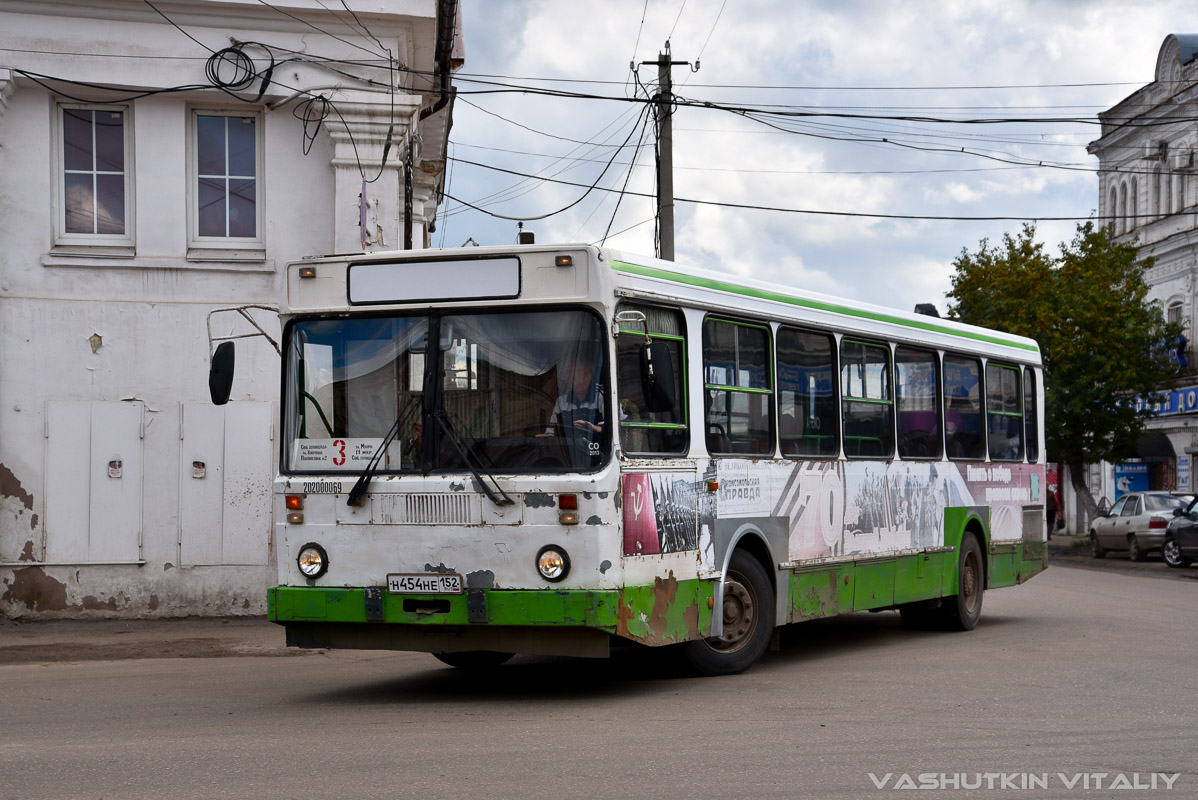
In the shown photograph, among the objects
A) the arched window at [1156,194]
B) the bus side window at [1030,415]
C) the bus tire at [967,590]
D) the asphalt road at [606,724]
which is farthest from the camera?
the arched window at [1156,194]

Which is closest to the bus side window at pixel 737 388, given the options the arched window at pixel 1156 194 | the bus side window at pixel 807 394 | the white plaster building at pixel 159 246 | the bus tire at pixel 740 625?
the bus side window at pixel 807 394

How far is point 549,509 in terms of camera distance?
9398mm

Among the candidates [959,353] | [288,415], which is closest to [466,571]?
[288,415]

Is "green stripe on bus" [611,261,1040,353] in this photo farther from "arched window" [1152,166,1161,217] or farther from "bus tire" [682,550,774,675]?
"arched window" [1152,166,1161,217]

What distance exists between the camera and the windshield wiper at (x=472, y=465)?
9.45 m

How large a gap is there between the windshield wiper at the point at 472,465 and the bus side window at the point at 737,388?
180 centimetres

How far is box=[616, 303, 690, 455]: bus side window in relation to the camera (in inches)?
378

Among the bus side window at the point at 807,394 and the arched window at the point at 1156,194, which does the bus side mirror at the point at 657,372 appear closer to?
the bus side window at the point at 807,394

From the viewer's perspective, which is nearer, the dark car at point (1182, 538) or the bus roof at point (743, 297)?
the bus roof at point (743, 297)

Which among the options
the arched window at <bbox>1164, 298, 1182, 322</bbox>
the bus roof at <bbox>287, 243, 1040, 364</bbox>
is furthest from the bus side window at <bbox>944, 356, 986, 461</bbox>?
the arched window at <bbox>1164, 298, 1182, 322</bbox>

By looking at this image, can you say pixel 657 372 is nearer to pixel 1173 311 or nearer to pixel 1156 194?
pixel 1173 311

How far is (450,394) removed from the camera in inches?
380

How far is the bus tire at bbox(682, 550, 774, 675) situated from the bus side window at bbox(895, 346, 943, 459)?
3082 millimetres

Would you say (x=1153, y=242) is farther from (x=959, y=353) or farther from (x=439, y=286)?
(x=439, y=286)
